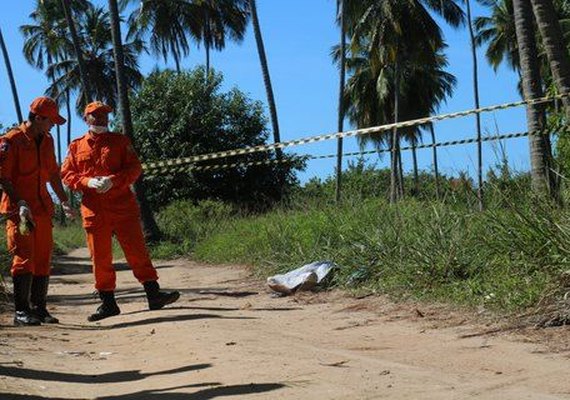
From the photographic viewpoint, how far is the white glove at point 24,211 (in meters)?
6.36

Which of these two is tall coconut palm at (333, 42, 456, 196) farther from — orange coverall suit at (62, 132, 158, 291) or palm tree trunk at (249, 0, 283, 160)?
orange coverall suit at (62, 132, 158, 291)

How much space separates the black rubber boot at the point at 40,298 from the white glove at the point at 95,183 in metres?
0.92

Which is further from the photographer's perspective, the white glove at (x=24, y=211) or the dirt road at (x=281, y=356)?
the white glove at (x=24, y=211)

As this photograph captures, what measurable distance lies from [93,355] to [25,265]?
4.95 feet

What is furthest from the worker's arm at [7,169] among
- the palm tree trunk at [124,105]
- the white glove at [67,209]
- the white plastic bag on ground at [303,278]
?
the palm tree trunk at [124,105]

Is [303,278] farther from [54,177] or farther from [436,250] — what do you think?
[54,177]

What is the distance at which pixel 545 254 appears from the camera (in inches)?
237

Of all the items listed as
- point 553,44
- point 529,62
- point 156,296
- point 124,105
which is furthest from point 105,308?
point 124,105

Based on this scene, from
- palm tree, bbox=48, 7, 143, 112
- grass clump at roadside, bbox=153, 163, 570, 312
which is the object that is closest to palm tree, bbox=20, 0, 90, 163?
palm tree, bbox=48, 7, 143, 112

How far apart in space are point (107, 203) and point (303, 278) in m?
2.35

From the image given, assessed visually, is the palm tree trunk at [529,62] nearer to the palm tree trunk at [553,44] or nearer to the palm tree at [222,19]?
the palm tree trunk at [553,44]

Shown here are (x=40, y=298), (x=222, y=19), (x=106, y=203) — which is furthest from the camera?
(x=222, y=19)

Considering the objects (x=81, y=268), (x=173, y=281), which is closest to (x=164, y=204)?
(x=81, y=268)

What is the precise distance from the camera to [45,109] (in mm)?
Result: 6816
